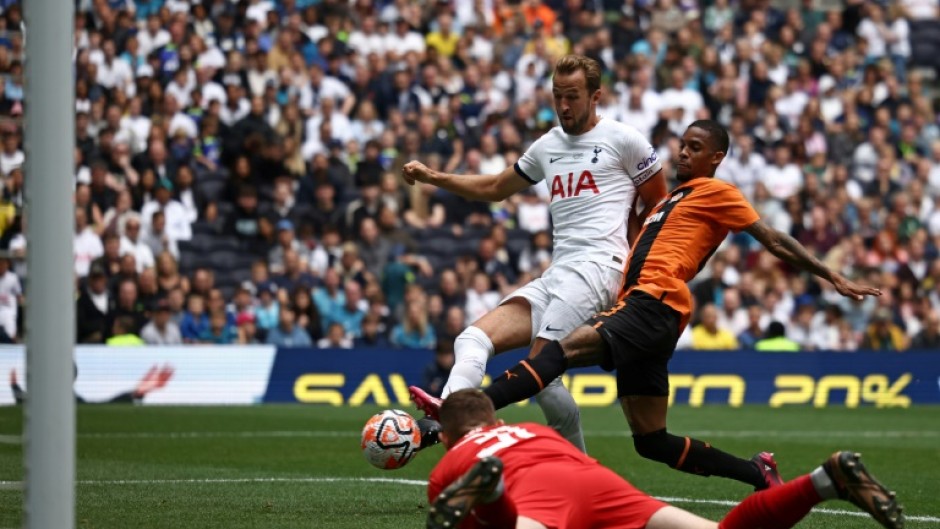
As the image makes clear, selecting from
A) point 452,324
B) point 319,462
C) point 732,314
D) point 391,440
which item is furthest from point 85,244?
point 391,440

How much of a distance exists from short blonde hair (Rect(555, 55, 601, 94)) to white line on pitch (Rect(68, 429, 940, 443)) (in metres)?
6.88

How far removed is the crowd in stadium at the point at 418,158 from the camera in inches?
793

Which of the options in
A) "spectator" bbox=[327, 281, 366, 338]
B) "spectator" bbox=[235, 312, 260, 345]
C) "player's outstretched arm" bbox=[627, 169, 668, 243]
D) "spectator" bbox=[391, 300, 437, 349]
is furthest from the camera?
"spectator" bbox=[327, 281, 366, 338]

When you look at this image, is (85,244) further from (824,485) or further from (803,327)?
(824,485)

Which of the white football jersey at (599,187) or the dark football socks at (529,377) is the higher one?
the white football jersey at (599,187)

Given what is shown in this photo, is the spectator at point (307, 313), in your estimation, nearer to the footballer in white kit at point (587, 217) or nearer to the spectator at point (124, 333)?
the spectator at point (124, 333)

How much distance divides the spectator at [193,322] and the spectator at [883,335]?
9.63 m

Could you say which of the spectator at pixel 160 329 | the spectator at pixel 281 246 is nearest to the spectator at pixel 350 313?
the spectator at pixel 281 246

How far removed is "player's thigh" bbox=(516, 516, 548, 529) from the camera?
5879mm

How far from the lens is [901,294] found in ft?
75.4

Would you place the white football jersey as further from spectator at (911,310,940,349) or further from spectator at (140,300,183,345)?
spectator at (911,310,940,349)

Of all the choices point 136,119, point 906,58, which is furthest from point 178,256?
point 906,58

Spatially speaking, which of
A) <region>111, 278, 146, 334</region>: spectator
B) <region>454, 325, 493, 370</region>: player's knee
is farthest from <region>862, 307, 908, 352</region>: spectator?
<region>454, 325, 493, 370</region>: player's knee

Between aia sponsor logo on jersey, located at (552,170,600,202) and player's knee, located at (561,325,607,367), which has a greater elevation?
aia sponsor logo on jersey, located at (552,170,600,202)
